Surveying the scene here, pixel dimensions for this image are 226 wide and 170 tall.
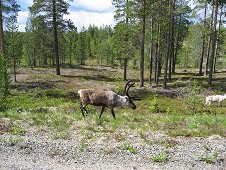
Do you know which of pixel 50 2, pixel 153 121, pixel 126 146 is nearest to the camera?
pixel 126 146

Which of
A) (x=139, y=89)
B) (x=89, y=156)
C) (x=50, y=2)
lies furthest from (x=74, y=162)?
(x=50, y=2)

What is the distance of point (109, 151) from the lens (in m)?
9.29

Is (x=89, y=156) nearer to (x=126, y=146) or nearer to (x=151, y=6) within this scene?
(x=126, y=146)

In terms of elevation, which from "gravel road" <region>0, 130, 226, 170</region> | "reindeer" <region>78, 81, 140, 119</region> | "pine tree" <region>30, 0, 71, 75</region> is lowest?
"gravel road" <region>0, 130, 226, 170</region>

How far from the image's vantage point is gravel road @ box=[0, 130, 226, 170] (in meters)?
8.46

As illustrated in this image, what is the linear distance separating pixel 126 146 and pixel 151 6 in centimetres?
2347

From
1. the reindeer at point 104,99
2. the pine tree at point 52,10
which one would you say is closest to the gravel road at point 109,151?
the reindeer at point 104,99

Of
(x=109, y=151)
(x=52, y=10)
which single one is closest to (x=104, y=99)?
(x=109, y=151)

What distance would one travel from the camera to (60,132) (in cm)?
1120

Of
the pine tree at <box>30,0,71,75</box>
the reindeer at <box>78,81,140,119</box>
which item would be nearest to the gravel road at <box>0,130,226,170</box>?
the reindeer at <box>78,81,140,119</box>

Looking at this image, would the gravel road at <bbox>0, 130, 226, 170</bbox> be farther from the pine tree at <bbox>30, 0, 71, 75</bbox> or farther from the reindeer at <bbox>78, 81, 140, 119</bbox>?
the pine tree at <bbox>30, 0, 71, 75</bbox>

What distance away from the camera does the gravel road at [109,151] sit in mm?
8461

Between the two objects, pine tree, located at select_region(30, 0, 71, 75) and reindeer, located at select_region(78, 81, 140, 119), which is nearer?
reindeer, located at select_region(78, 81, 140, 119)

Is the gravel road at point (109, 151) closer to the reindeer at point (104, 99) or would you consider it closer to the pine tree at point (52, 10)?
the reindeer at point (104, 99)
